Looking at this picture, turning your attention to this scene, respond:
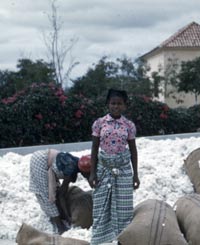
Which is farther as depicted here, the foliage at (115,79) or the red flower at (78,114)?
the foliage at (115,79)

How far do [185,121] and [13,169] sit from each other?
7745mm

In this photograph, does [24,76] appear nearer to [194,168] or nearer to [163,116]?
[163,116]

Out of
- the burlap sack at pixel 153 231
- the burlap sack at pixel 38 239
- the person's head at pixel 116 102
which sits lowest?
the burlap sack at pixel 38 239

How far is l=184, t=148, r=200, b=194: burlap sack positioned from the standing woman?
78.3 inches

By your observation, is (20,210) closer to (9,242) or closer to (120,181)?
(9,242)

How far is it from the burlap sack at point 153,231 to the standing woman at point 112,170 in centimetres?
28

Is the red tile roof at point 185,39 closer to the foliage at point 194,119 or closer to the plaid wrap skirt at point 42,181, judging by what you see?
the foliage at point 194,119

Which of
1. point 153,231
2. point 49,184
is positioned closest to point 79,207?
point 49,184

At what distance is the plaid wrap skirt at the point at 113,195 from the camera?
5.66 m

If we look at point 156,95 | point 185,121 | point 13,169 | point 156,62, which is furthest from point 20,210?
point 156,62

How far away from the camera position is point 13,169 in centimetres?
860

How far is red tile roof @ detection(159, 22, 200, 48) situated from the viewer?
42.9m

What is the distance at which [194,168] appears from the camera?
307 inches

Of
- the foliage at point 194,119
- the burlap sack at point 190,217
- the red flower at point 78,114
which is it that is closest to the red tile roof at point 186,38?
the foliage at point 194,119
